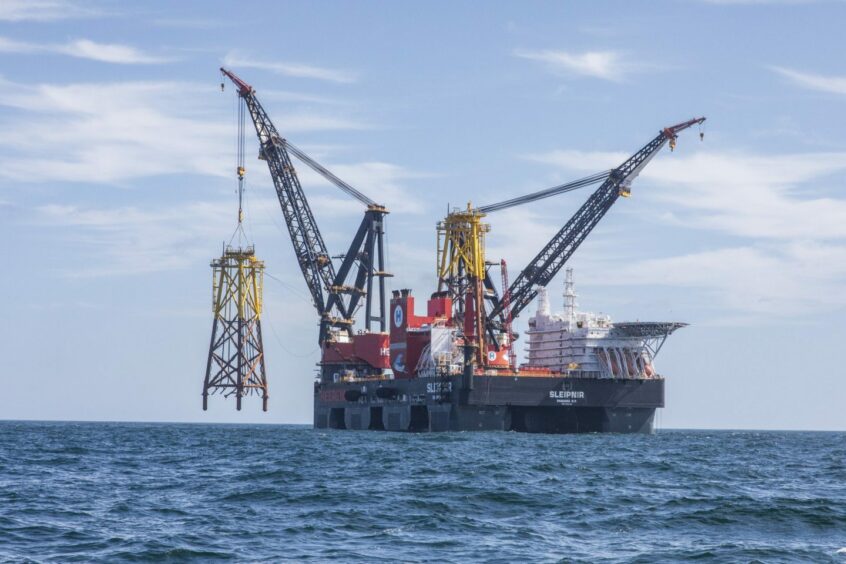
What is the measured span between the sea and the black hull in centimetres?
3574

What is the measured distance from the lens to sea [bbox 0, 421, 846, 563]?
30.4 meters

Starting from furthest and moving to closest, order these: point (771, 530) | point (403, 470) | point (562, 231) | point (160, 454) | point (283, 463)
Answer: point (562, 231) → point (160, 454) → point (283, 463) → point (403, 470) → point (771, 530)

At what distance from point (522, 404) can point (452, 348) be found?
11330 millimetres

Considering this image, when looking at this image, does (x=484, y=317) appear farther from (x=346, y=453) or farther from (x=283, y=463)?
(x=283, y=463)

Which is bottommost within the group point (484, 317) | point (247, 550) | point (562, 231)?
point (247, 550)

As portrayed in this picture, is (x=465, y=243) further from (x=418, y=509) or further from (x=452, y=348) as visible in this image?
(x=418, y=509)

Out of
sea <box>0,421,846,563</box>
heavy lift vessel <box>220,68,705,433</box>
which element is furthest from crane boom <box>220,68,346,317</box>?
sea <box>0,421,846,563</box>

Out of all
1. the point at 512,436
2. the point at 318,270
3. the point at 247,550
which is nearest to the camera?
the point at 247,550

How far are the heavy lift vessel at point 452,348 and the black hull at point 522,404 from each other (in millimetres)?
94

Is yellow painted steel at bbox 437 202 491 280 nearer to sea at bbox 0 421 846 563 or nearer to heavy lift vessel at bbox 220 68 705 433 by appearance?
heavy lift vessel at bbox 220 68 705 433

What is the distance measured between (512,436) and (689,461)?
2825 cm

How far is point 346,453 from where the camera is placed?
67938 mm

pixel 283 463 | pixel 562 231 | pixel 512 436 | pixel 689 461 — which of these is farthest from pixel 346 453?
pixel 562 231

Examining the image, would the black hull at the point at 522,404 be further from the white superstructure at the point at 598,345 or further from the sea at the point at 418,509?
the sea at the point at 418,509
